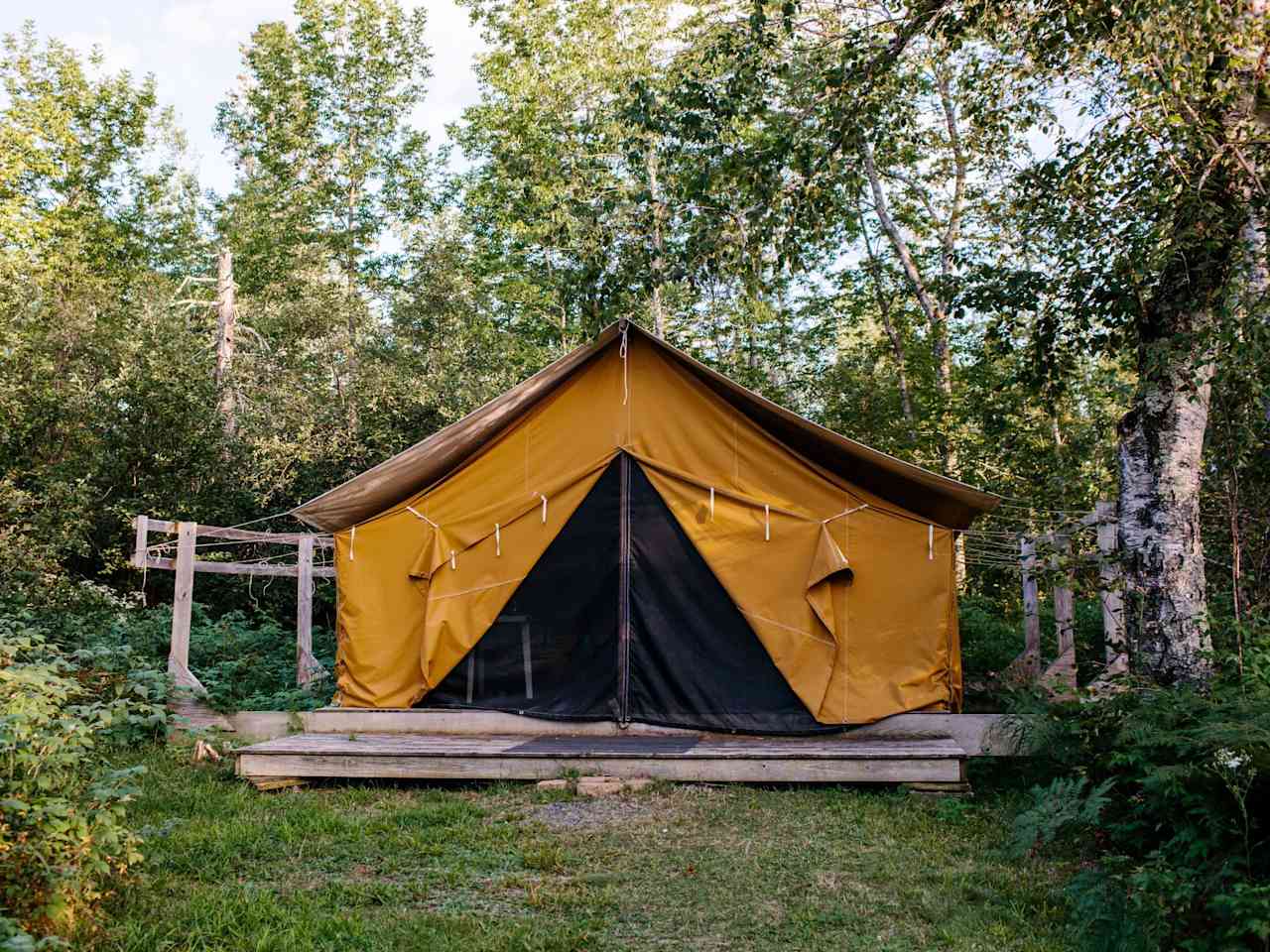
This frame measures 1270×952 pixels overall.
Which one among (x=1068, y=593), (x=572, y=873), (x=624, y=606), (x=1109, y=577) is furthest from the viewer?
(x=1068, y=593)

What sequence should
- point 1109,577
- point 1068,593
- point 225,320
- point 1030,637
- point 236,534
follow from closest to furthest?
point 1109,577 → point 1068,593 → point 1030,637 → point 236,534 → point 225,320

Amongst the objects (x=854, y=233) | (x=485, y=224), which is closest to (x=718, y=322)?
(x=854, y=233)

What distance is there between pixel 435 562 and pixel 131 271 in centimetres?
1671

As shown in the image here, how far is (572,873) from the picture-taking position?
435 cm

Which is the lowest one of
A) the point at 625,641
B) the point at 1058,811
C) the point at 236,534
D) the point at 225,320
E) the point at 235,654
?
the point at 1058,811

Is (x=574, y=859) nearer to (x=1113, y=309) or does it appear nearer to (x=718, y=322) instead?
(x=1113, y=309)

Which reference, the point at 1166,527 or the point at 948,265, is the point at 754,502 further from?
the point at 948,265

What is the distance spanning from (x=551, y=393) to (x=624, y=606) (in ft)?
5.08

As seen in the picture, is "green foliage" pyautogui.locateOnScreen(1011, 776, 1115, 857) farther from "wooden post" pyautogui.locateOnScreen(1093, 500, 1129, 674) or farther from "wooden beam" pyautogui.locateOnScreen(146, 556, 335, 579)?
"wooden beam" pyautogui.locateOnScreen(146, 556, 335, 579)

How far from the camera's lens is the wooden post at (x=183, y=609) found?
7.73 metres

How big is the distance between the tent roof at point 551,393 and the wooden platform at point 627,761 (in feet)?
4.80

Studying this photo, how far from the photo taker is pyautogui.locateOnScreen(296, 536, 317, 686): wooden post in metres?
8.65

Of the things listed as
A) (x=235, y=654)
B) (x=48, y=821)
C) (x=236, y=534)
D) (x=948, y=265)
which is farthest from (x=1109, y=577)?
(x=948, y=265)

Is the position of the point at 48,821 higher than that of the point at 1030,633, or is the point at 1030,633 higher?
the point at 1030,633
